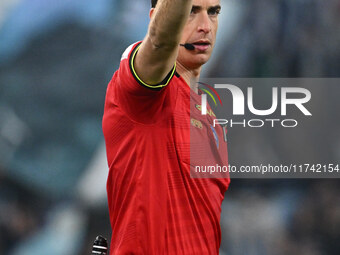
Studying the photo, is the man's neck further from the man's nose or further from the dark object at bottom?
the dark object at bottom

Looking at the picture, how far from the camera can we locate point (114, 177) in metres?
1.36

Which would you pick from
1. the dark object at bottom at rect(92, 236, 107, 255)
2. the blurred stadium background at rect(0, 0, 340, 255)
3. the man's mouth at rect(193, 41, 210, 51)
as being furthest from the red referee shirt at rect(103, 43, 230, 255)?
the blurred stadium background at rect(0, 0, 340, 255)

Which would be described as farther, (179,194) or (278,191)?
(278,191)

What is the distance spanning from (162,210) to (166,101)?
11.6 inches

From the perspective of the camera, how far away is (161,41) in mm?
1104

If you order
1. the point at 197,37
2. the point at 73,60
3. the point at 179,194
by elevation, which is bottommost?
the point at 179,194

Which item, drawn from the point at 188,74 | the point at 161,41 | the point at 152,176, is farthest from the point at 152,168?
the point at 188,74

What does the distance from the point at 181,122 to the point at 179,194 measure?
0.20 meters

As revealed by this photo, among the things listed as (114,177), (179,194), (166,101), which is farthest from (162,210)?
(166,101)

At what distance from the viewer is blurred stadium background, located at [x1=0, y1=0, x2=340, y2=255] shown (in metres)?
2.53

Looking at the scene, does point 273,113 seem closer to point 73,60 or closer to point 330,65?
point 330,65

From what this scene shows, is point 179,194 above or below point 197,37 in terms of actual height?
below

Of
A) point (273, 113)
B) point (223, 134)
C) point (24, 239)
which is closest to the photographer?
point (223, 134)

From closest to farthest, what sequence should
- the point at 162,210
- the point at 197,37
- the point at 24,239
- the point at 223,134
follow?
the point at 162,210 < the point at 197,37 < the point at 223,134 < the point at 24,239
